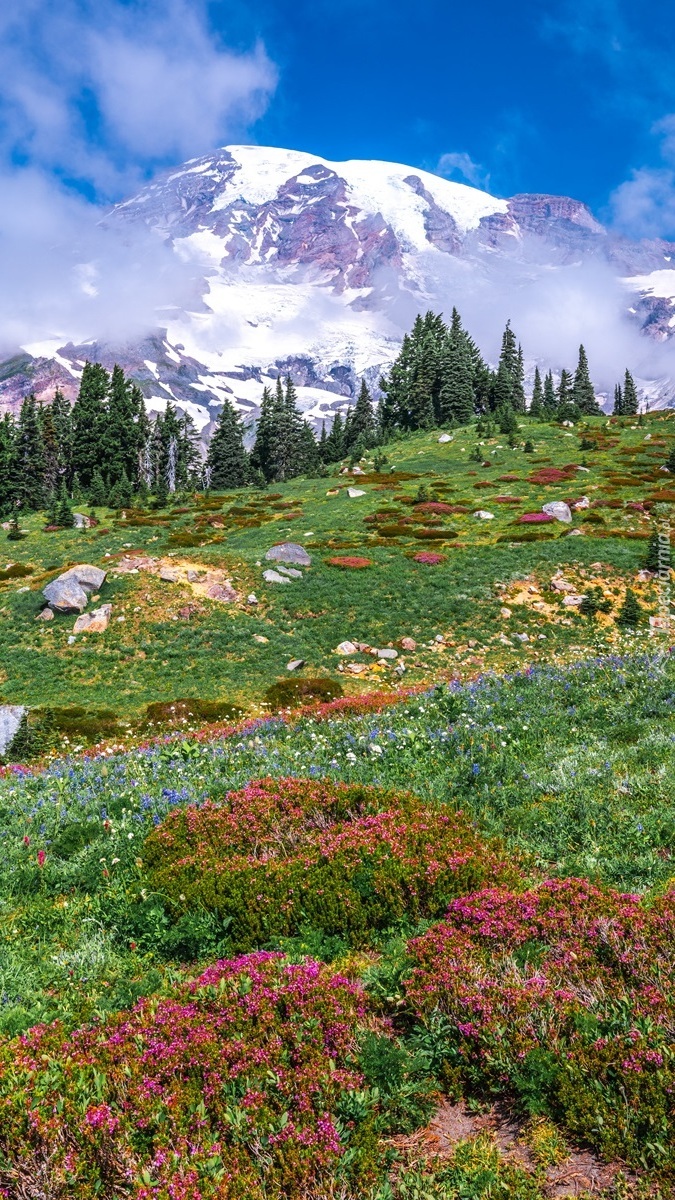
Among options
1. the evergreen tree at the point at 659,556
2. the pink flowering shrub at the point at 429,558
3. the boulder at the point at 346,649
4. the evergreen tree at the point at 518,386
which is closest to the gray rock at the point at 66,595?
the boulder at the point at 346,649

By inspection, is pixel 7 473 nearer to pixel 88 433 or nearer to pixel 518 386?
pixel 88 433

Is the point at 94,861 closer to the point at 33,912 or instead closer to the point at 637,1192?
the point at 33,912

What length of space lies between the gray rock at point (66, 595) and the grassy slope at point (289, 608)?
79cm

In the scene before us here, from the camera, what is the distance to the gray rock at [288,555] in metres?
39.6

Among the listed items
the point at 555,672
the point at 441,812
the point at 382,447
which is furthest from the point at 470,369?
the point at 441,812

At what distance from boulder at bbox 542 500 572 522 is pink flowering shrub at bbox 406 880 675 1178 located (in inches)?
1993

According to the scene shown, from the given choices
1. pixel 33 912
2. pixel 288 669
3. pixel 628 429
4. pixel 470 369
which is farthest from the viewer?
pixel 470 369

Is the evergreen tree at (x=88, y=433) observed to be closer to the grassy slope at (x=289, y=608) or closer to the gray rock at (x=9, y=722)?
the grassy slope at (x=289, y=608)

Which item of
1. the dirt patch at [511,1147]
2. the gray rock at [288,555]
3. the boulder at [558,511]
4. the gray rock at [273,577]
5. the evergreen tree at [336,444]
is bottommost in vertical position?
the dirt patch at [511,1147]

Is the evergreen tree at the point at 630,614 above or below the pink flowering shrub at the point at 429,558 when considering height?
below

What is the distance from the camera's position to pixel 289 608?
3412 cm

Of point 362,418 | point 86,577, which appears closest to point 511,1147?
point 86,577

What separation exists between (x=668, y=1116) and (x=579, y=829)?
14.2 feet

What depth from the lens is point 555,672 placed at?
1595 cm
